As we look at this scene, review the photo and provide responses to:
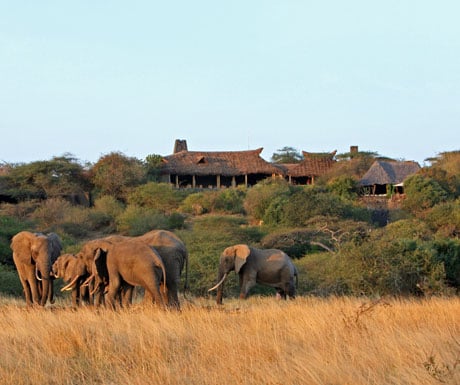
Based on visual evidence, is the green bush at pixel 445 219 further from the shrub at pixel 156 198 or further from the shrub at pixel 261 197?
the shrub at pixel 156 198

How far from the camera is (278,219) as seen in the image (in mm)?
38750

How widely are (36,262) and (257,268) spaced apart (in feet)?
15.9

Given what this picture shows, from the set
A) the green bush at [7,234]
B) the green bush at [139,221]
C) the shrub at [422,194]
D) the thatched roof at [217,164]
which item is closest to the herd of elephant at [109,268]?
the green bush at [7,234]

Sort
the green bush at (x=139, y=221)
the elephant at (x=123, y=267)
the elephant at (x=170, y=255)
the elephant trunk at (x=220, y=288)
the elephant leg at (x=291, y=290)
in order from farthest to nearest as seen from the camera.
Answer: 1. the green bush at (x=139, y=221)
2. the elephant leg at (x=291, y=290)
3. the elephant trunk at (x=220, y=288)
4. the elephant at (x=170, y=255)
5. the elephant at (x=123, y=267)

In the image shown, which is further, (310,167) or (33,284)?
(310,167)

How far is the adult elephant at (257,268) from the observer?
16797 millimetres

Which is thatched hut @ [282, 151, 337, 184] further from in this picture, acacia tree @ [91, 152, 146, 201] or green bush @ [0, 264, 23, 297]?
green bush @ [0, 264, 23, 297]

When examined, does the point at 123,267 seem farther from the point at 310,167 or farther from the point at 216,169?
the point at 310,167

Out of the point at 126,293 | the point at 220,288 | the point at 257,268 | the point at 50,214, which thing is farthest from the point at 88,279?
the point at 50,214

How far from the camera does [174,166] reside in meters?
55.6

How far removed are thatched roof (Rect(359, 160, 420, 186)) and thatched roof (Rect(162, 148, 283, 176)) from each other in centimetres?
665

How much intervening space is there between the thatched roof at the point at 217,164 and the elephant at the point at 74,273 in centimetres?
4066

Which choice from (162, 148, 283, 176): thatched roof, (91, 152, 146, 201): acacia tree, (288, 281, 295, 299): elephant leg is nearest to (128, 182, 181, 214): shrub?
(91, 152, 146, 201): acacia tree

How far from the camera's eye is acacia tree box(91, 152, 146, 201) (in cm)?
4838
